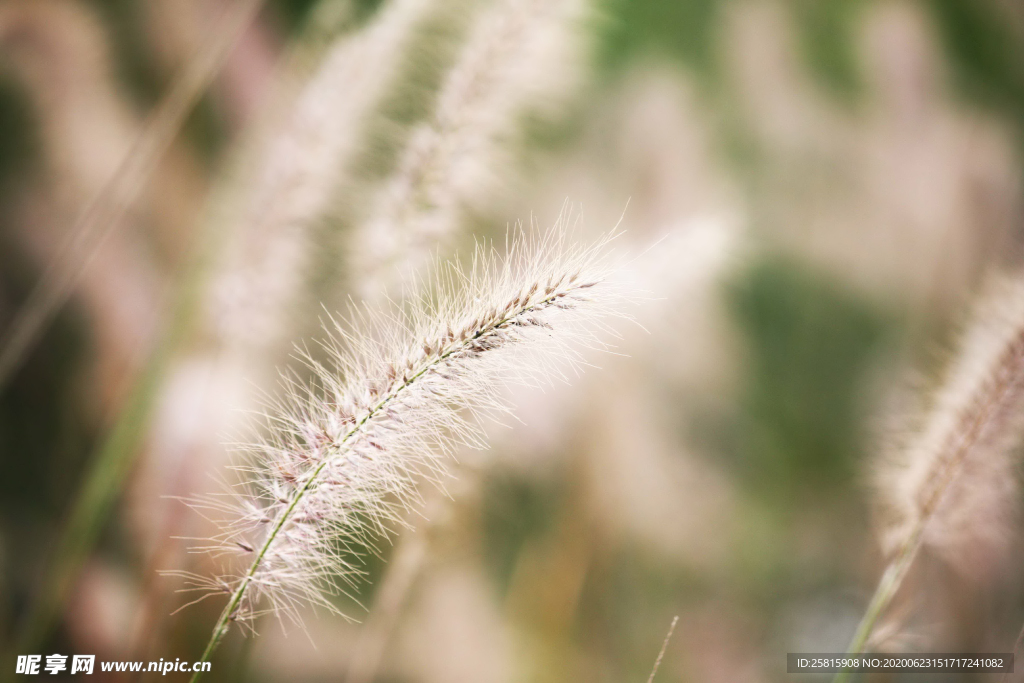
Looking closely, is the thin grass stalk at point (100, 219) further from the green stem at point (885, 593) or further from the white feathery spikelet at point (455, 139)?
the green stem at point (885, 593)

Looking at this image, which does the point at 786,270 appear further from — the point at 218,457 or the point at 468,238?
the point at 218,457

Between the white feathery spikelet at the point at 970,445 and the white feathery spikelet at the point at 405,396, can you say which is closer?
the white feathery spikelet at the point at 405,396

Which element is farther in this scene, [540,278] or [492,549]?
[492,549]

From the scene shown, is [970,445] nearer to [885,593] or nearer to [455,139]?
[885,593]

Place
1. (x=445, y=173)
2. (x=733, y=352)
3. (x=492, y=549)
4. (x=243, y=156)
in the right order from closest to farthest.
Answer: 1. (x=445, y=173)
2. (x=243, y=156)
3. (x=492, y=549)
4. (x=733, y=352)

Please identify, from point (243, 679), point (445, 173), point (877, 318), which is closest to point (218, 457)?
point (243, 679)

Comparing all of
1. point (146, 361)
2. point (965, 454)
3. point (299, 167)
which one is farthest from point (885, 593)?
point (146, 361)

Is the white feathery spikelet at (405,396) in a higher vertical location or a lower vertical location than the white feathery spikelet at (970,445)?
lower

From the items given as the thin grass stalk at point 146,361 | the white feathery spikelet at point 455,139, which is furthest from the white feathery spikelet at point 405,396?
the thin grass stalk at point 146,361
